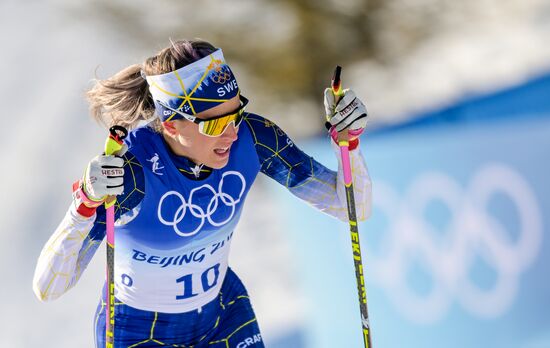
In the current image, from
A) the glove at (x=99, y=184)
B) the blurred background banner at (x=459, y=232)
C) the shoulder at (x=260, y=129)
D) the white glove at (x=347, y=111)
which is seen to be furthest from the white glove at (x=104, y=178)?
the blurred background banner at (x=459, y=232)

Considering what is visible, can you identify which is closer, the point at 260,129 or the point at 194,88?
the point at 194,88

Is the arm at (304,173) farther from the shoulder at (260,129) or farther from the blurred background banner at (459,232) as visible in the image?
the blurred background banner at (459,232)

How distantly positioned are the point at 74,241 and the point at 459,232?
2834 mm

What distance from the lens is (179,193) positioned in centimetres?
354

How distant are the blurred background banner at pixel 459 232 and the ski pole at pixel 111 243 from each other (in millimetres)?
2320

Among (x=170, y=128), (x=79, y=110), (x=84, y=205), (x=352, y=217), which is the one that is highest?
(x=79, y=110)

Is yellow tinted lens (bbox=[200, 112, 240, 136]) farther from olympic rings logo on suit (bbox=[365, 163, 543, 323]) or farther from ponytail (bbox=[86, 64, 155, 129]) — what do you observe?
olympic rings logo on suit (bbox=[365, 163, 543, 323])

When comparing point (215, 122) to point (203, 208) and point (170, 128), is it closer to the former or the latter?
point (170, 128)

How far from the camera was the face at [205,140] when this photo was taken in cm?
348

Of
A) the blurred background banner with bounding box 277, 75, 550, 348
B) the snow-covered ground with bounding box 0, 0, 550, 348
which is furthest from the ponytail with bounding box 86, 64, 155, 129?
the snow-covered ground with bounding box 0, 0, 550, 348

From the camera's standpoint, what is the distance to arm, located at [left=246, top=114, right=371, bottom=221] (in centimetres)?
378

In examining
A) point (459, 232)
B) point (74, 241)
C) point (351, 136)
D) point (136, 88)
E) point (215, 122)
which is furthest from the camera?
point (459, 232)

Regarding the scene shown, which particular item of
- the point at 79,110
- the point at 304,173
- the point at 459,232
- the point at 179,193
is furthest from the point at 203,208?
the point at 79,110

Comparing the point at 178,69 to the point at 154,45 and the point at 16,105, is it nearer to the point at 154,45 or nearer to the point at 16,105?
the point at 154,45
